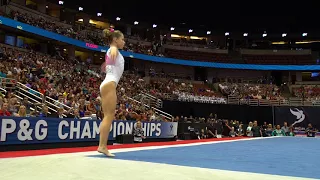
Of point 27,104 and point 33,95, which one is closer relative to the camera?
point 27,104

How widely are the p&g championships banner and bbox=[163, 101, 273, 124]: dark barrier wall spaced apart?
14195 millimetres

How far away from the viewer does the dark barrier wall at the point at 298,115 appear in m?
23.6

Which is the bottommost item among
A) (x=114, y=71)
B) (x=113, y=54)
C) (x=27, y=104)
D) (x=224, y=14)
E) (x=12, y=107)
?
(x=12, y=107)

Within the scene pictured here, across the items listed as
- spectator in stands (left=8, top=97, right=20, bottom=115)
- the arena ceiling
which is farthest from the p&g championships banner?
the arena ceiling

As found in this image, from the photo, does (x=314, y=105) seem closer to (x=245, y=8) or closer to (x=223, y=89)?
(x=223, y=89)

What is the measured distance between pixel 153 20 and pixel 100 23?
571 cm

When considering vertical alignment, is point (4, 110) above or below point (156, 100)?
below

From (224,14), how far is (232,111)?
14.5 metres

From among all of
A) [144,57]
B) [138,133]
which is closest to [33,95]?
[138,133]

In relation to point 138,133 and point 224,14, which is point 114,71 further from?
point 224,14

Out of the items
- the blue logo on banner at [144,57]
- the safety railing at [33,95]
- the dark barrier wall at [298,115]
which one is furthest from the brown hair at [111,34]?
the dark barrier wall at [298,115]

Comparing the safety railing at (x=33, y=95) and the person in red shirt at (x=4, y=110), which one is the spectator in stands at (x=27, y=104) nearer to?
the safety railing at (x=33, y=95)

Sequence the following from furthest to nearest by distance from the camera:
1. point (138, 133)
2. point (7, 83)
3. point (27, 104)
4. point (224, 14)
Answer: point (224, 14) → point (7, 83) → point (138, 133) → point (27, 104)

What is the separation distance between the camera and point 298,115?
24078 mm
